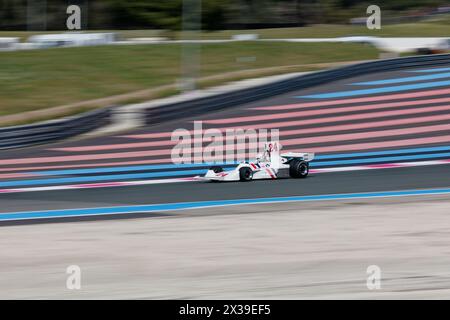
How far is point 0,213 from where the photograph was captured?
1111 centimetres

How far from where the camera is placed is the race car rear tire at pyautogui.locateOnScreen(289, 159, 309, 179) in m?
13.7

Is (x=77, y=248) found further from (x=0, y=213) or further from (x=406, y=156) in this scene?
(x=406, y=156)

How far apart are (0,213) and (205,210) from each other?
268cm

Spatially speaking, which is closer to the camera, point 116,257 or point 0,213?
point 116,257

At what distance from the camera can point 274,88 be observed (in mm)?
20625

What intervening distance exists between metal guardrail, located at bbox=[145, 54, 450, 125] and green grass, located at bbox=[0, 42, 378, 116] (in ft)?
11.8

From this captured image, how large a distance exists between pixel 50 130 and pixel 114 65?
8371mm

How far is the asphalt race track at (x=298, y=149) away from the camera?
1264 cm
